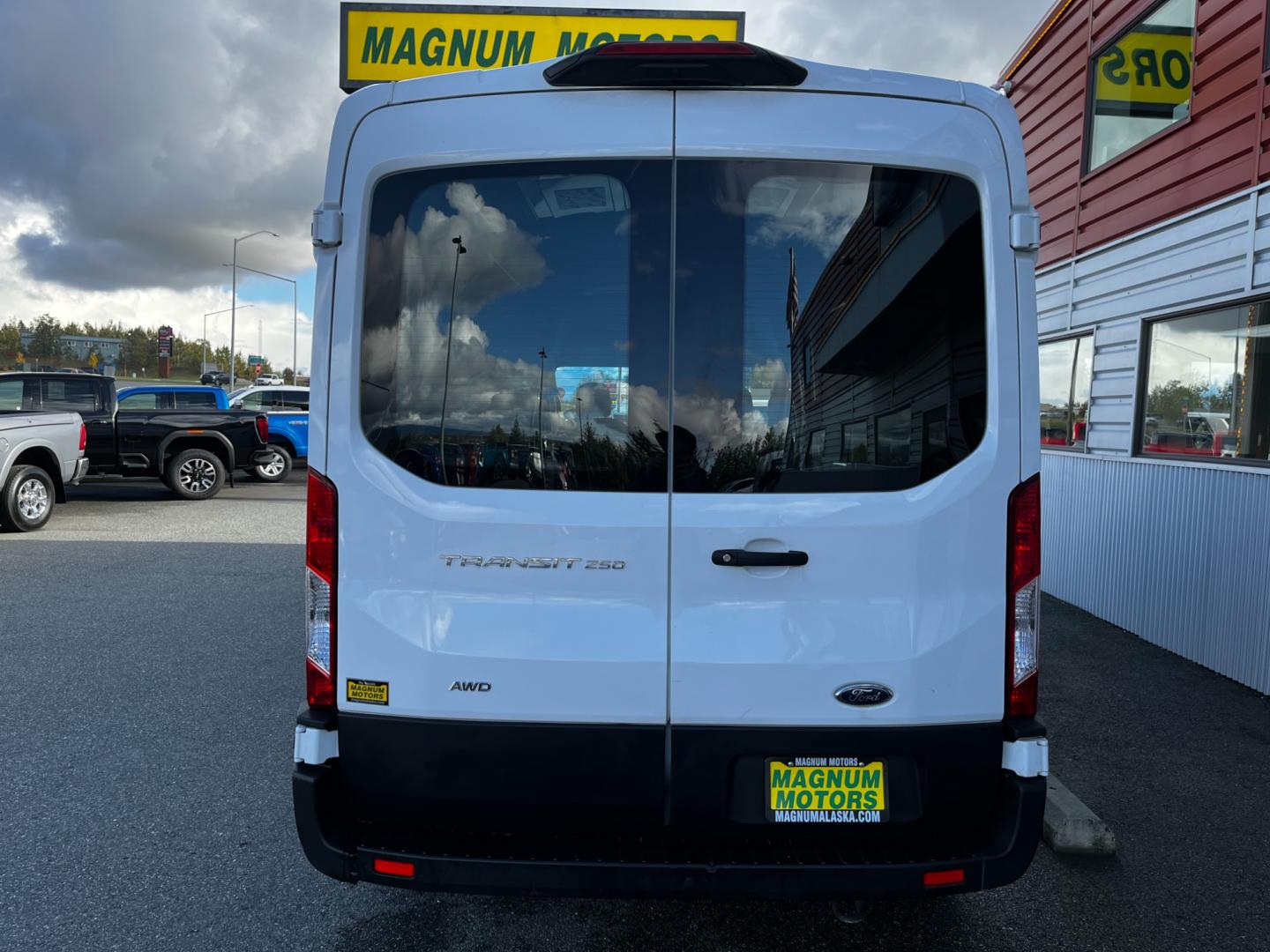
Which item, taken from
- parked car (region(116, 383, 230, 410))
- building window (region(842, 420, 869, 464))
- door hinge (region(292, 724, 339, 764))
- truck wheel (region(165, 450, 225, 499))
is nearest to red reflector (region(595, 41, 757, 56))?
building window (region(842, 420, 869, 464))

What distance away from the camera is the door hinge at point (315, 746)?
96.2 inches

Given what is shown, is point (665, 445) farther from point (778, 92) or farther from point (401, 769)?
point (401, 769)

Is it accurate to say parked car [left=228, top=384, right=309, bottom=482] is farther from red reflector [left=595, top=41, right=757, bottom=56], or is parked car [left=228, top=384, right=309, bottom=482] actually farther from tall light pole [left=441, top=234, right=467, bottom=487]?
red reflector [left=595, top=41, right=757, bottom=56]

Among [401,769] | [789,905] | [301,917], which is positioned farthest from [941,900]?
[301,917]

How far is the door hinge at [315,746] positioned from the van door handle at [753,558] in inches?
45.4

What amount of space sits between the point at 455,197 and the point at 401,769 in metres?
1.55

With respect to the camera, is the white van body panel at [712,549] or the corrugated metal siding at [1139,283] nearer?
the white van body panel at [712,549]

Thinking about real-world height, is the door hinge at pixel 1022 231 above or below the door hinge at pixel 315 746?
above

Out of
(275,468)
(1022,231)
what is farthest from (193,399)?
(1022,231)

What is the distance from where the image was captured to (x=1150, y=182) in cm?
708

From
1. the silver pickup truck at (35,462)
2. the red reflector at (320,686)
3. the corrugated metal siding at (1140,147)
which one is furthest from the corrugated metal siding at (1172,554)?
the silver pickup truck at (35,462)

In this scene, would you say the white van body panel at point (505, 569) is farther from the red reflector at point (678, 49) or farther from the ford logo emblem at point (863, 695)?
the ford logo emblem at point (863, 695)

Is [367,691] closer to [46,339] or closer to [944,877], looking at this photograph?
[944,877]

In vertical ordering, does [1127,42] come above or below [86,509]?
above
